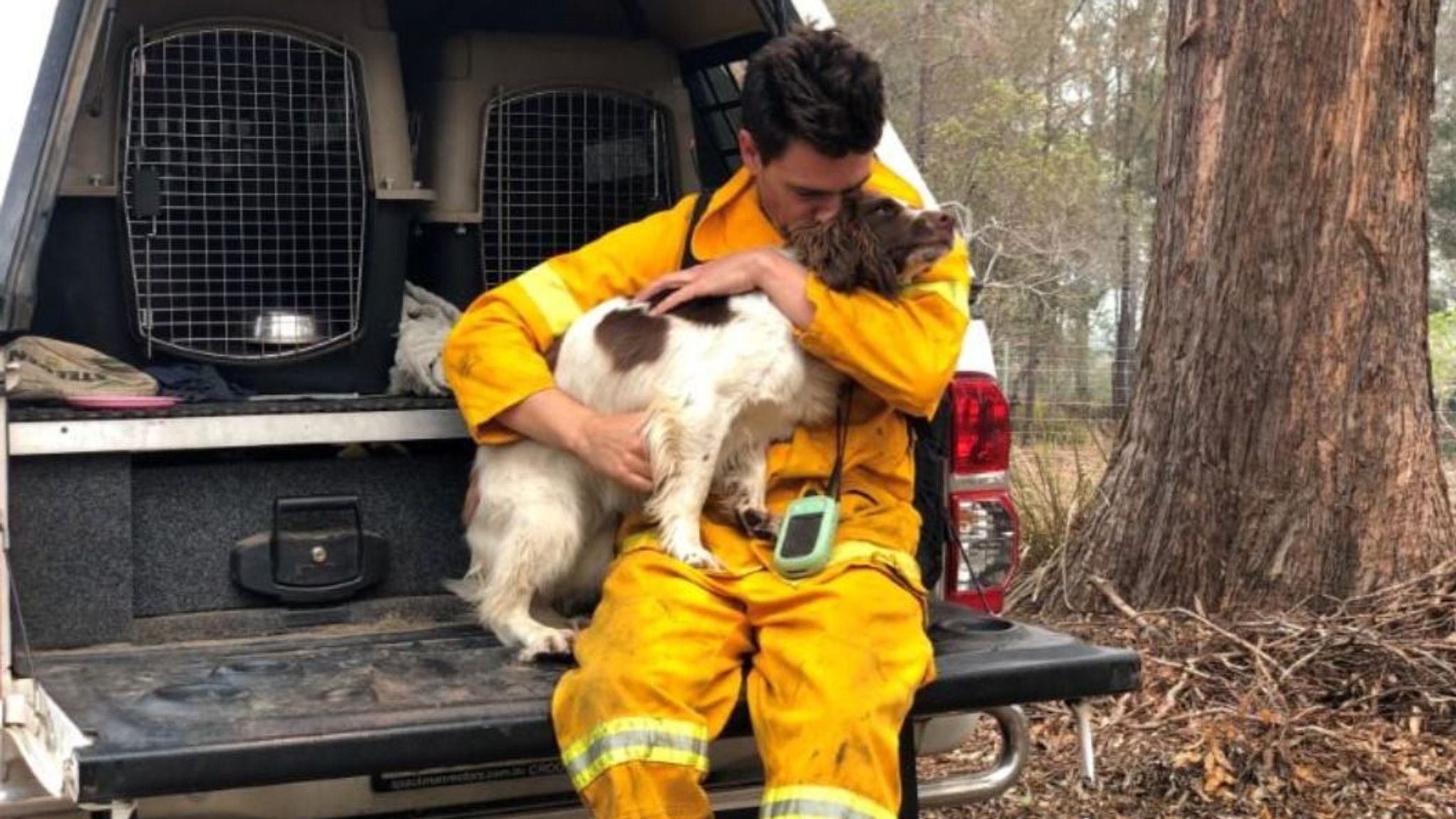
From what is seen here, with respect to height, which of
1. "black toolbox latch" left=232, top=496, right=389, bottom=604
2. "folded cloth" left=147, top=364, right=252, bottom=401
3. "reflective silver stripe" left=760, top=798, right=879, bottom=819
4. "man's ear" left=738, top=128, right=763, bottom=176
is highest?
"man's ear" left=738, top=128, right=763, bottom=176

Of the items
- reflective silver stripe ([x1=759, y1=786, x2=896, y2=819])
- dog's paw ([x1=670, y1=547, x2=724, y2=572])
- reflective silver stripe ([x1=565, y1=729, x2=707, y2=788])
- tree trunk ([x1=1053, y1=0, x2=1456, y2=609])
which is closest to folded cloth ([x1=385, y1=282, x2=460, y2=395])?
dog's paw ([x1=670, y1=547, x2=724, y2=572])

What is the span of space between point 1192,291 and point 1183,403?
0.40 m

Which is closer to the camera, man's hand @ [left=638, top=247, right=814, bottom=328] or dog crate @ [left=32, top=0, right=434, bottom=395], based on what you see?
man's hand @ [left=638, top=247, right=814, bottom=328]

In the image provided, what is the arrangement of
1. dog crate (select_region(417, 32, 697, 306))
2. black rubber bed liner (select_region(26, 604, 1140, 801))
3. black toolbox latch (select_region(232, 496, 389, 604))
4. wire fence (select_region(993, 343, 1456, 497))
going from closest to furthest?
black rubber bed liner (select_region(26, 604, 1140, 801)), black toolbox latch (select_region(232, 496, 389, 604)), dog crate (select_region(417, 32, 697, 306)), wire fence (select_region(993, 343, 1456, 497))

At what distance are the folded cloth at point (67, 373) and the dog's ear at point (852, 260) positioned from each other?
134cm

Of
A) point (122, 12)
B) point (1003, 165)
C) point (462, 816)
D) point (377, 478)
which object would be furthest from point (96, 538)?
point (1003, 165)

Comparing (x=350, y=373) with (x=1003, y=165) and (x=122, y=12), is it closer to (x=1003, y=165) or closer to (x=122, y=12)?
(x=122, y=12)

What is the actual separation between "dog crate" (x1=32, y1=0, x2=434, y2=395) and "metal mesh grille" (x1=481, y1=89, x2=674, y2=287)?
21cm

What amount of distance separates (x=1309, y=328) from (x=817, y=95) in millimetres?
3205

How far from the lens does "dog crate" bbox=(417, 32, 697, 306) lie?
4.14 m

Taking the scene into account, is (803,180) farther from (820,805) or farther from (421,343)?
(820,805)

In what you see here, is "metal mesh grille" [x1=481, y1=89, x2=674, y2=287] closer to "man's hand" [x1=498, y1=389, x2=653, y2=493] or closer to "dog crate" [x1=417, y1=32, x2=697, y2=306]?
"dog crate" [x1=417, y1=32, x2=697, y2=306]

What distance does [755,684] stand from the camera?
2.93m

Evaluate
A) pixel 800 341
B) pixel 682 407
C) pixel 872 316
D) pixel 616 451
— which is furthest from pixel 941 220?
pixel 616 451
